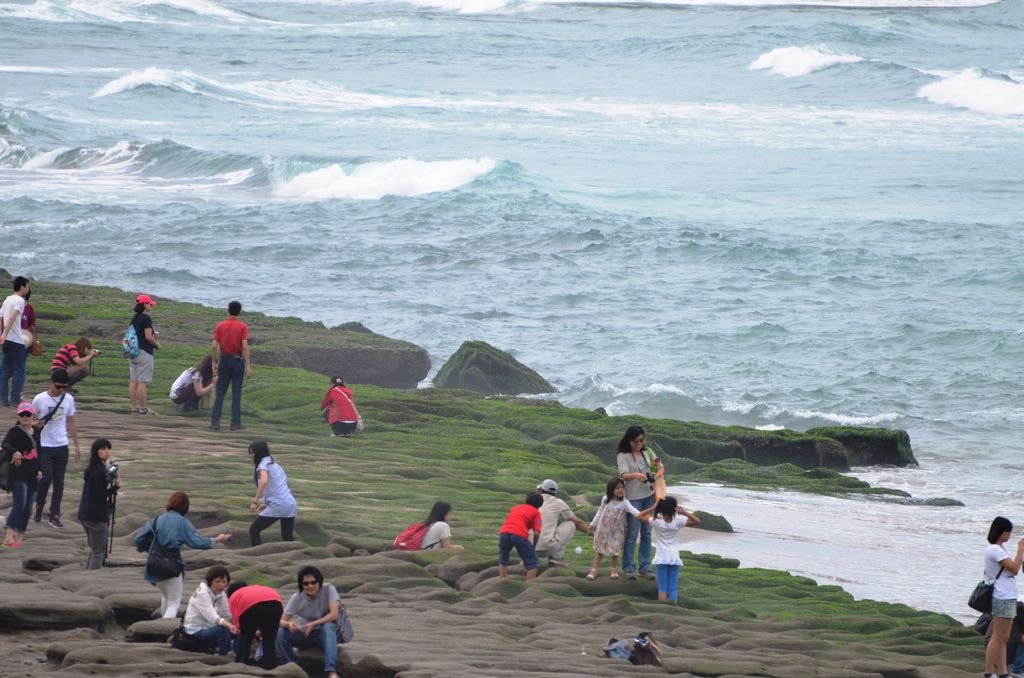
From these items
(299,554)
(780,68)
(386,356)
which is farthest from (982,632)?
(780,68)

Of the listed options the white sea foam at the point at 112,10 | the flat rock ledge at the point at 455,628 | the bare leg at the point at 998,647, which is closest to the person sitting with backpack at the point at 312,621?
the flat rock ledge at the point at 455,628

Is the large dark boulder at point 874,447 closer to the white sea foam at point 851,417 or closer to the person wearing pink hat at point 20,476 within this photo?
the white sea foam at point 851,417

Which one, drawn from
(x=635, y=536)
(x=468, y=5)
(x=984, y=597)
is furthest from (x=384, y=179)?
(x=468, y=5)

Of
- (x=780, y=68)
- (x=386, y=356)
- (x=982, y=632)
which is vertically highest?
(x=780, y=68)

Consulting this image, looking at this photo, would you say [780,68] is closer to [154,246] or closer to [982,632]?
[154,246]

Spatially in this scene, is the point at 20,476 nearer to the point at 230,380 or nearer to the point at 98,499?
the point at 98,499

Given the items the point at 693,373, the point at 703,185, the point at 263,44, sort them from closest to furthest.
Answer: the point at 693,373, the point at 703,185, the point at 263,44

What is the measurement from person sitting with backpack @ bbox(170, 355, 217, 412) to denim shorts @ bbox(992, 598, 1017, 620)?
12.4 m

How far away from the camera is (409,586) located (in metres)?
16.5

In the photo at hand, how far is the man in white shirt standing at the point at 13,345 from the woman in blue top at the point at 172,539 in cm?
789

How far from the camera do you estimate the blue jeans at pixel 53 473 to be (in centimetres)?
1709

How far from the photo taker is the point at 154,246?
47.4 metres

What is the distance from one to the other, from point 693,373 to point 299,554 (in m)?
21.3

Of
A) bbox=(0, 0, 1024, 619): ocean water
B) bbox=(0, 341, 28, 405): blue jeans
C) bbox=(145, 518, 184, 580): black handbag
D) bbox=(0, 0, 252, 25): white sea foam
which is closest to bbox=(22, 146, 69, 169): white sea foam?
bbox=(0, 0, 1024, 619): ocean water
